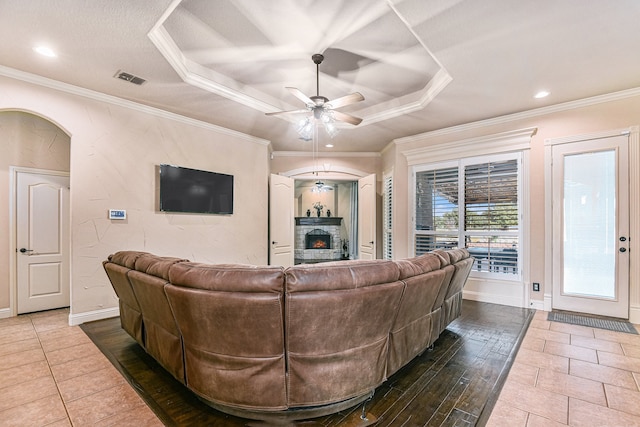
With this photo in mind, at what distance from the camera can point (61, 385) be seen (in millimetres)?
2150

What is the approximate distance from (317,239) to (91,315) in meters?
6.42

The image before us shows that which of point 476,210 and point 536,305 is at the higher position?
point 476,210

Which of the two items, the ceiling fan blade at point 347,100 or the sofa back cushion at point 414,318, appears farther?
the ceiling fan blade at point 347,100

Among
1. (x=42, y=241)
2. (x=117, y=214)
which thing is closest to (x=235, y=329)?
(x=117, y=214)

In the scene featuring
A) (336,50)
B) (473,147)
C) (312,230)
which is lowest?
(312,230)

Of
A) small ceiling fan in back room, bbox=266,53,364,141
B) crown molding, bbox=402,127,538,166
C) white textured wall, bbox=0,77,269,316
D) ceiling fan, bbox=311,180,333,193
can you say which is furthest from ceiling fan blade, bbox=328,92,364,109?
ceiling fan, bbox=311,180,333,193

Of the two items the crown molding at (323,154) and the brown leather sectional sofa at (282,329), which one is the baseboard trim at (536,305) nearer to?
the brown leather sectional sofa at (282,329)

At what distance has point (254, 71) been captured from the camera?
349 centimetres

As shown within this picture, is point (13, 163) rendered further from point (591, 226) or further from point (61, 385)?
point (591, 226)

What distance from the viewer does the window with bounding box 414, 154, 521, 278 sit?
165 inches

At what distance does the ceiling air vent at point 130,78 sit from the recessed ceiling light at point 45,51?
510 mm

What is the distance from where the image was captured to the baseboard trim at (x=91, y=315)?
338cm

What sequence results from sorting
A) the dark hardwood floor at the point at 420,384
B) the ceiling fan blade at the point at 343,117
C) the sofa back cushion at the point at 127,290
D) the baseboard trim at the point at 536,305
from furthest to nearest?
→ the baseboard trim at the point at 536,305
the ceiling fan blade at the point at 343,117
the sofa back cushion at the point at 127,290
the dark hardwood floor at the point at 420,384

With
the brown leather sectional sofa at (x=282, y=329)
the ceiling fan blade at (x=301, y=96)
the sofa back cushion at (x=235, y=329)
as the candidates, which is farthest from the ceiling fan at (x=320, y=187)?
the sofa back cushion at (x=235, y=329)
